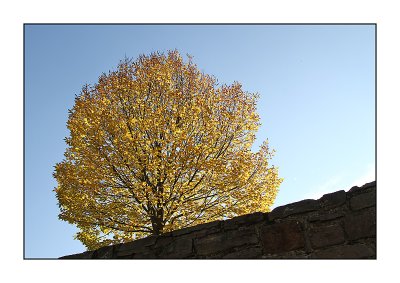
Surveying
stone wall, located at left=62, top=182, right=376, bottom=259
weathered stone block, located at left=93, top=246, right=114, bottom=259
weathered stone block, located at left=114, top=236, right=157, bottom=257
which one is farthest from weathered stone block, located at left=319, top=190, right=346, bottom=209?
weathered stone block, located at left=93, top=246, right=114, bottom=259

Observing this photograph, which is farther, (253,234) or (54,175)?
(54,175)

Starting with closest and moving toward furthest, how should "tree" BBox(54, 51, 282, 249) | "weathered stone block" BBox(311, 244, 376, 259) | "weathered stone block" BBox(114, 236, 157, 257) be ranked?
1. "weathered stone block" BBox(311, 244, 376, 259)
2. "weathered stone block" BBox(114, 236, 157, 257)
3. "tree" BBox(54, 51, 282, 249)

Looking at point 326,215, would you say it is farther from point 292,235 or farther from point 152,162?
point 152,162

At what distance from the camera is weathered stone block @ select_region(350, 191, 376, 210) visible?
13.0 feet

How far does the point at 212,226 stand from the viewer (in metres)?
4.62

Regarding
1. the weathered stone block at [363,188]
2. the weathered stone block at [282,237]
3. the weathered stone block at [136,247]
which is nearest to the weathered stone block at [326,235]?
the weathered stone block at [282,237]

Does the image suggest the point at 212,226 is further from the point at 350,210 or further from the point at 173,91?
the point at 173,91

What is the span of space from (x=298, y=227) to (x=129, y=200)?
741cm

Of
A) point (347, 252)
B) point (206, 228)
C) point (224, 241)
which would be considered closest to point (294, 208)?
point (347, 252)

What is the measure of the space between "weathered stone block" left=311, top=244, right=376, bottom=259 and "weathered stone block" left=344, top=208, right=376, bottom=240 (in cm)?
10

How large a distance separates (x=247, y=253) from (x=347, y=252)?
3.61ft

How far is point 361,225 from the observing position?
3938 mm

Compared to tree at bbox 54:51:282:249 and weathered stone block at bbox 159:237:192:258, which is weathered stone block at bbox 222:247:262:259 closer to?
weathered stone block at bbox 159:237:192:258
